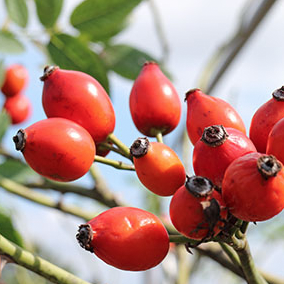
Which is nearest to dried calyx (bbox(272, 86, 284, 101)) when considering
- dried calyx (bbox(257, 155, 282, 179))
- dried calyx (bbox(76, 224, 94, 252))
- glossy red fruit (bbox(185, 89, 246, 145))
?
glossy red fruit (bbox(185, 89, 246, 145))

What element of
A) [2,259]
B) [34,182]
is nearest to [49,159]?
[2,259]

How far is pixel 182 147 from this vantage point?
3.12 meters

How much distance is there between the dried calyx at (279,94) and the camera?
1.40 m

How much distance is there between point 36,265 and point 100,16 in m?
1.20

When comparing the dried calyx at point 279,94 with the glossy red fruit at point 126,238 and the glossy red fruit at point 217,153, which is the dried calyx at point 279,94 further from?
the glossy red fruit at point 126,238

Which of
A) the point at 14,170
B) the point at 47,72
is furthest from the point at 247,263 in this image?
the point at 14,170

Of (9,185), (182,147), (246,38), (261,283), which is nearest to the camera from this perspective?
(261,283)

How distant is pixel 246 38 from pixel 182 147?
0.76 metres

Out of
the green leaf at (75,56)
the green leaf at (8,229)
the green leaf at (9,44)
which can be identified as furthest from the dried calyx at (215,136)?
the green leaf at (9,44)

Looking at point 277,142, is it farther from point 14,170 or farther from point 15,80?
point 15,80

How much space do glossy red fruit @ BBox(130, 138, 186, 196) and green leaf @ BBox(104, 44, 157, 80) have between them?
881 mm

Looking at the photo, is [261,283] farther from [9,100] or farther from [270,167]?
[9,100]

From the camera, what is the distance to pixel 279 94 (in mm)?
1409

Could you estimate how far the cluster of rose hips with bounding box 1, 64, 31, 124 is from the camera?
3.39 meters
